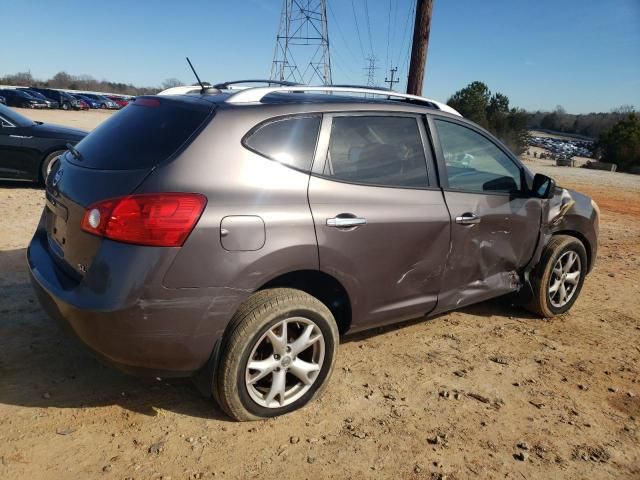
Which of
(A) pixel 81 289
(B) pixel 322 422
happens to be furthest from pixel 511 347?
(A) pixel 81 289

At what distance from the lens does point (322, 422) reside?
2.88 metres

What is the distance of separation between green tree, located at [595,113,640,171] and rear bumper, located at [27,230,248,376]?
42124 mm

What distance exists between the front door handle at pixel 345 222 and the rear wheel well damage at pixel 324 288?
0.91 feet

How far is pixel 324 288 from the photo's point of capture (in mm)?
3082

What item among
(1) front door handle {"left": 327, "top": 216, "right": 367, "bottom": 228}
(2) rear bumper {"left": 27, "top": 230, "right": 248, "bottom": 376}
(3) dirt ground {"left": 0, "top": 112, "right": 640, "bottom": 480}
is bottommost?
(3) dirt ground {"left": 0, "top": 112, "right": 640, "bottom": 480}

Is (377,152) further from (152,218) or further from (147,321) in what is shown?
(147,321)

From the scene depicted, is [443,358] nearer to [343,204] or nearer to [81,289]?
[343,204]

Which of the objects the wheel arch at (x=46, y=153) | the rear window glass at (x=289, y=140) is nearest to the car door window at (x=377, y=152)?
the rear window glass at (x=289, y=140)

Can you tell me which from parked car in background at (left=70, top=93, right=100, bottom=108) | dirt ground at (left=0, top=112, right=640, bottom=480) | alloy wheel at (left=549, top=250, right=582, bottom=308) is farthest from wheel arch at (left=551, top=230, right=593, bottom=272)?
parked car in background at (left=70, top=93, right=100, bottom=108)

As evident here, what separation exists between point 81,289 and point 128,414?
2.63 ft

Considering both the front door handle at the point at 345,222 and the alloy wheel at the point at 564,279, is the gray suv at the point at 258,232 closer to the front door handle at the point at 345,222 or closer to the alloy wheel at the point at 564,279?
the front door handle at the point at 345,222

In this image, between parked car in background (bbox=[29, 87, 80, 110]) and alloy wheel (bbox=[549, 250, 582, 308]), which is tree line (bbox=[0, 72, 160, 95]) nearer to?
parked car in background (bbox=[29, 87, 80, 110])

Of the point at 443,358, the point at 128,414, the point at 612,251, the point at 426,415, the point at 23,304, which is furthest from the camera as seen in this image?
the point at 612,251

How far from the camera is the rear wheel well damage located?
2836 mm
